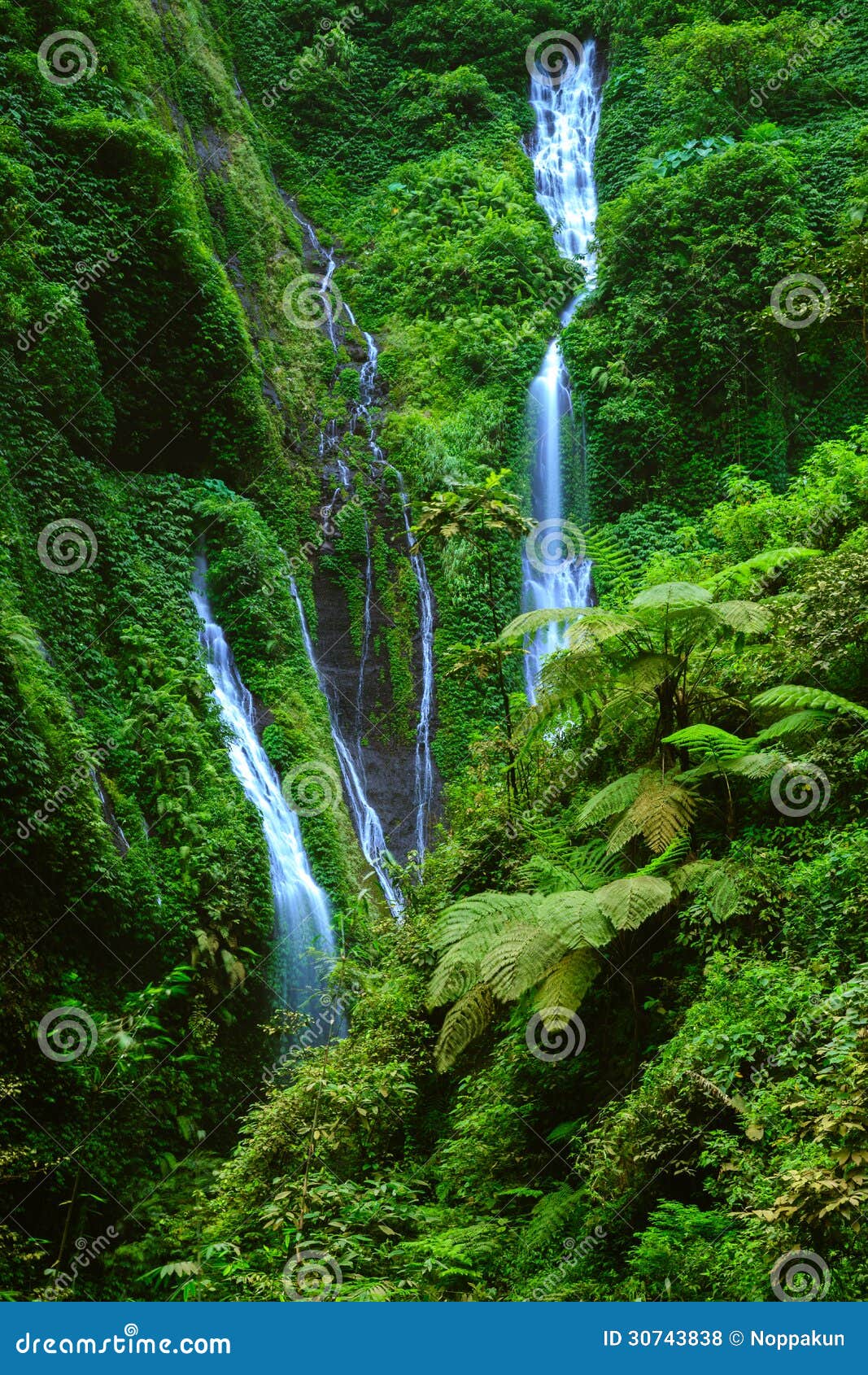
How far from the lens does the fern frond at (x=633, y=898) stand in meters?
5.09

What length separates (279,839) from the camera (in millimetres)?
11961

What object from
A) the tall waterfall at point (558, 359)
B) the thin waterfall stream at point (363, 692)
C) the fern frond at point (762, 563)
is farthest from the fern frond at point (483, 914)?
the tall waterfall at point (558, 359)

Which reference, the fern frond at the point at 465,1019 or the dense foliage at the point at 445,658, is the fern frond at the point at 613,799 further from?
the fern frond at the point at 465,1019

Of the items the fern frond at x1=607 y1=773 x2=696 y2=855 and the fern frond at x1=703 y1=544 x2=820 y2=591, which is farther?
the fern frond at x1=703 y1=544 x2=820 y2=591

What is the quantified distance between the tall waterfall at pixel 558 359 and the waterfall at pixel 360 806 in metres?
2.75

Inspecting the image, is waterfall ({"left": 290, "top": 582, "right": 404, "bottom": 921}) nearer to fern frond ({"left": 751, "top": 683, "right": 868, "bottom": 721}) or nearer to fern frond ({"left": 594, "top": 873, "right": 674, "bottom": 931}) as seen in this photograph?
Result: fern frond ({"left": 751, "top": 683, "right": 868, "bottom": 721})

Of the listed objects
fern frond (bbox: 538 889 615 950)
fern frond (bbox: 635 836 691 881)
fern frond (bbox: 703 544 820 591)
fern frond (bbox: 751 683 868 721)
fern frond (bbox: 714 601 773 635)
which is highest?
fern frond (bbox: 703 544 820 591)

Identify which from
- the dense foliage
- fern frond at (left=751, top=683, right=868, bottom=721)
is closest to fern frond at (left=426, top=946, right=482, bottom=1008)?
the dense foliage

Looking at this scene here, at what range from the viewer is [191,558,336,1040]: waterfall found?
36.8 ft

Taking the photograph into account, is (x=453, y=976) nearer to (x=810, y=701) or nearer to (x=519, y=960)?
(x=519, y=960)

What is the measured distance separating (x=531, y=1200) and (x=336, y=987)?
4000 millimetres

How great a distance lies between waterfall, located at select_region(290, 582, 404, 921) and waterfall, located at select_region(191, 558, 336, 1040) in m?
1.24

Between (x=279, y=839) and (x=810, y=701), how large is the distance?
7381 mm
